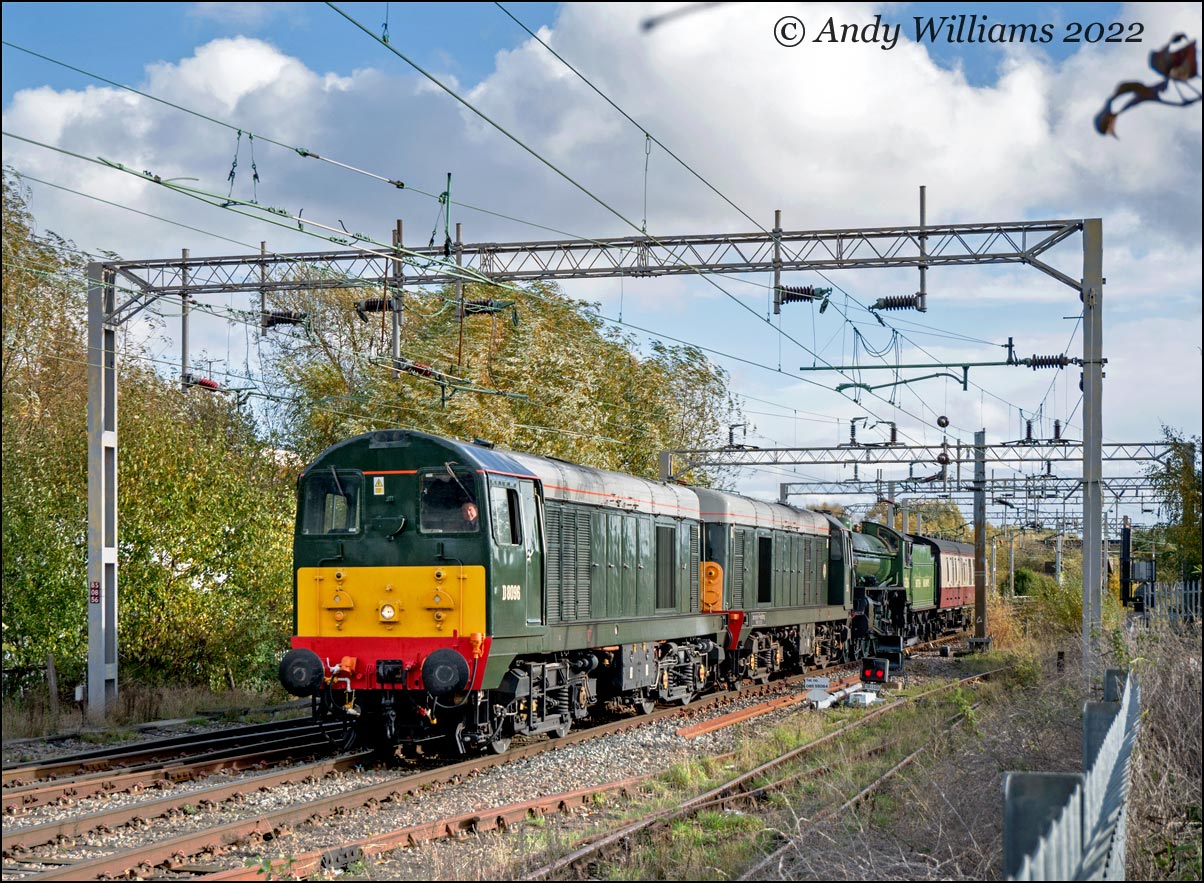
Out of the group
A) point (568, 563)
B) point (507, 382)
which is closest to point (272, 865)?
point (568, 563)

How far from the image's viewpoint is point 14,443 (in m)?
22.0

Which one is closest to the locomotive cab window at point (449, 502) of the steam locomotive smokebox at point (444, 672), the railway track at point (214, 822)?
the steam locomotive smokebox at point (444, 672)

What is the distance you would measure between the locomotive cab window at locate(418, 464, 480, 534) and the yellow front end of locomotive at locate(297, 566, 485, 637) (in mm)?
491

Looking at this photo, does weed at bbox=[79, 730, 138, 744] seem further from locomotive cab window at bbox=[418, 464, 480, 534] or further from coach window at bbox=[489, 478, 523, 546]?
coach window at bbox=[489, 478, 523, 546]

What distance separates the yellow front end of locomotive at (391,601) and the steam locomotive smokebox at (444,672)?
1.29ft

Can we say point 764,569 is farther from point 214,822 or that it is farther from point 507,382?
point 214,822

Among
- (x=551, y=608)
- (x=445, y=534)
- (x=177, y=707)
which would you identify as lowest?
(x=177, y=707)

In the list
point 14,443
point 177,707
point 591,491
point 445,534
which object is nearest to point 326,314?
point 14,443

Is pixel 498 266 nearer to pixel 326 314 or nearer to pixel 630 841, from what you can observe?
pixel 630 841

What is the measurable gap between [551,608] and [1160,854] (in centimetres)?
817

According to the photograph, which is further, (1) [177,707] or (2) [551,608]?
(1) [177,707]

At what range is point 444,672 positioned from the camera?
13461 millimetres

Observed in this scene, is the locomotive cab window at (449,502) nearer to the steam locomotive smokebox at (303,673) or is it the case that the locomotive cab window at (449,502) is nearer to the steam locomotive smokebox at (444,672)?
the steam locomotive smokebox at (444,672)

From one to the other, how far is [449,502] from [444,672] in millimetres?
2011
